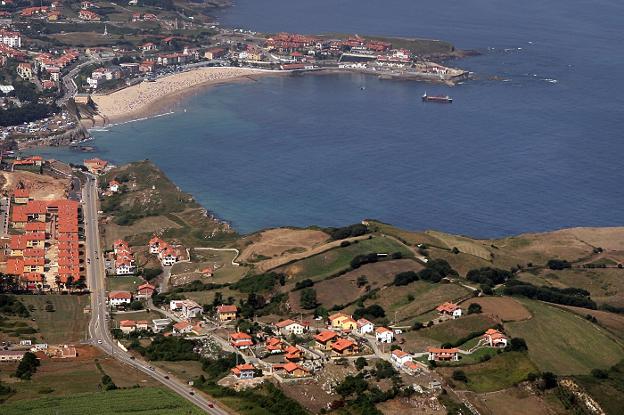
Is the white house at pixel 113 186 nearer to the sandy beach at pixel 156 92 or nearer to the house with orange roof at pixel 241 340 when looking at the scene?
the sandy beach at pixel 156 92

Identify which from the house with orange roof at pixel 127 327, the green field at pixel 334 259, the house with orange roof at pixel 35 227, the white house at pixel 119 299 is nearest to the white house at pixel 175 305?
the white house at pixel 119 299

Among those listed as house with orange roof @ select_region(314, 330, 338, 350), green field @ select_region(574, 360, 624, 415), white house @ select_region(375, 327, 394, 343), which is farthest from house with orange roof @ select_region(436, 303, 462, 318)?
green field @ select_region(574, 360, 624, 415)

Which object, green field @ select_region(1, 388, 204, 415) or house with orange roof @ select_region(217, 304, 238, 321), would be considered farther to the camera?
house with orange roof @ select_region(217, 304, 238, 321)

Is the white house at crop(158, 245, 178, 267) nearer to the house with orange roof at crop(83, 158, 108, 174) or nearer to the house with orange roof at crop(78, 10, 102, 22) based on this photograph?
the house with orange roof at crop(83, 158, 108, 174)

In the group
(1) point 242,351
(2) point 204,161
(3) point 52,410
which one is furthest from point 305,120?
(3) point 52,410

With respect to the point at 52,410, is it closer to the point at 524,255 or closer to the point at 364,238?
the point at 364,238

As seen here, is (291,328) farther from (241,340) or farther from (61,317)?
(61,317)
